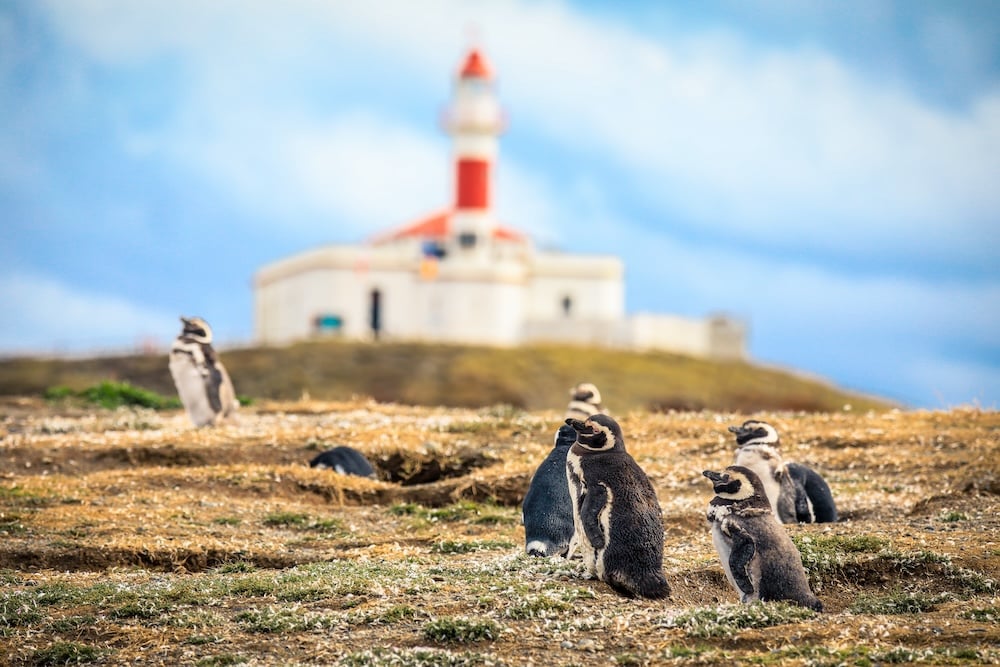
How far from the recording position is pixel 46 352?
8919cm

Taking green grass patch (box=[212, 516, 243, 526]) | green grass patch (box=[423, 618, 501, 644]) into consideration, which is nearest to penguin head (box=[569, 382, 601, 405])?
green grass patch (box=[212, 516, 243, 526])

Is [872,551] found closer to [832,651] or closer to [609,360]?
[832,651]

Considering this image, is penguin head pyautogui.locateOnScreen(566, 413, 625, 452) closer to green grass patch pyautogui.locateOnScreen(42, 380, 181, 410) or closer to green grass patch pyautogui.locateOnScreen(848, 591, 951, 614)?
green grass patch pyautogui.locateOnScreen(848, 591, 951, 614)

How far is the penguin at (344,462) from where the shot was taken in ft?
75.1

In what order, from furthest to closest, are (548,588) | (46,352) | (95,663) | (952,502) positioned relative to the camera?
(46,352) → (952,502) → (548,588) → (95,663)

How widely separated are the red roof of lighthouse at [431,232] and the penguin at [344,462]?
86175mm

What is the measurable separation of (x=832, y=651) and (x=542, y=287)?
9646cm

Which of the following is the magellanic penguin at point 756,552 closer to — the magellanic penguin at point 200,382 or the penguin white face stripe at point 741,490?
the penguin white face stripe at point 741,490

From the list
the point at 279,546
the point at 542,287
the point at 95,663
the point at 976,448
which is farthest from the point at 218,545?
the point at 542,287

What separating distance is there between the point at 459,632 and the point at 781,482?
6765mm

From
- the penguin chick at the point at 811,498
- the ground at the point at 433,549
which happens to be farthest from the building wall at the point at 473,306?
the penguin chick at the point at 811,498

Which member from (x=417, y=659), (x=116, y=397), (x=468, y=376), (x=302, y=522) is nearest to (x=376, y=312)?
(x=468, y=376)

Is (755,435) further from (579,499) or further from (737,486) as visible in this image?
(579,499)

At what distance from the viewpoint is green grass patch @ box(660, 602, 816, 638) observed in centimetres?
1270
